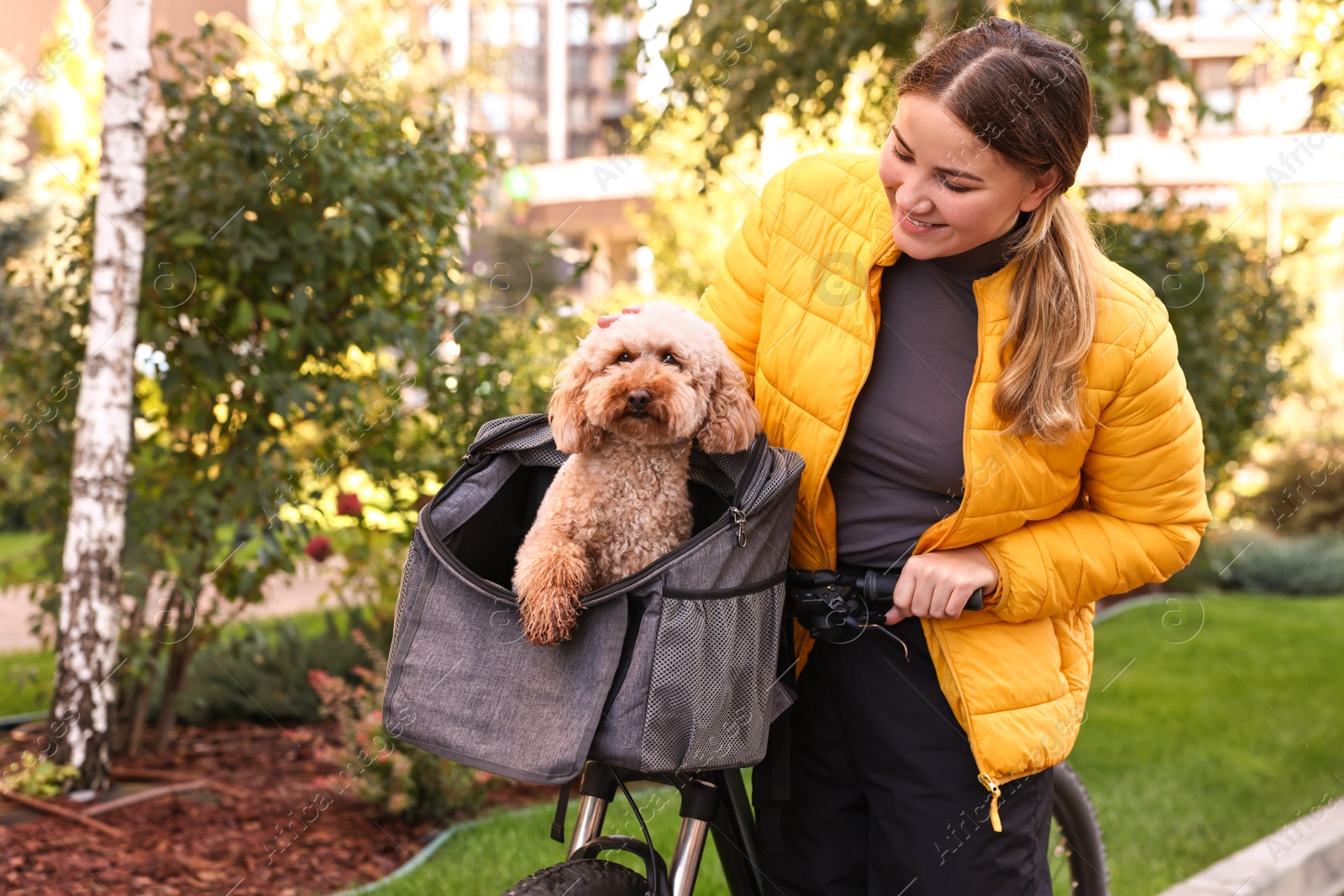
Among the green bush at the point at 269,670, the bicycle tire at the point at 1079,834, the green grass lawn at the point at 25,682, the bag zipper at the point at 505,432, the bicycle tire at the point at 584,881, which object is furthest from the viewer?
the green bush at the point at 269,670

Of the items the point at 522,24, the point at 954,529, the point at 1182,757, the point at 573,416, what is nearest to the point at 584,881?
the point at 573,416

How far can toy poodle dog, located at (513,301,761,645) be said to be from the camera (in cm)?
179

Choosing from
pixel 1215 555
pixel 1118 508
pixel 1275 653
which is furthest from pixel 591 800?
pixel 1215 555

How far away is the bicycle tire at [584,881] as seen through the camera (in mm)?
1685

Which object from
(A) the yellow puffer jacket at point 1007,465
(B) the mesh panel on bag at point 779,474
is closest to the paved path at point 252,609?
(A) the yellow puffer jacket at point 1007,465

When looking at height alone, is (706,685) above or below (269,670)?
above

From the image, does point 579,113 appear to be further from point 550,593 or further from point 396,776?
point 550,593

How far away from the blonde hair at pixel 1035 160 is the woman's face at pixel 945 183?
0.02 meters

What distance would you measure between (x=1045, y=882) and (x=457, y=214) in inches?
131

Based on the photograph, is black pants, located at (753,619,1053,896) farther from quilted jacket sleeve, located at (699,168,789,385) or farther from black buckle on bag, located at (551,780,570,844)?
quilted jacket sleeve, located at (699,168,789,385)

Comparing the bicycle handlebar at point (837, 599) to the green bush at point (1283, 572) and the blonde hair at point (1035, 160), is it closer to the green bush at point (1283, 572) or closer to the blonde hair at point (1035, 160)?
the blonde hair at point (1035, 160)

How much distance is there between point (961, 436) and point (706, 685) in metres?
0.70

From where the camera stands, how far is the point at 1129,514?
198cm

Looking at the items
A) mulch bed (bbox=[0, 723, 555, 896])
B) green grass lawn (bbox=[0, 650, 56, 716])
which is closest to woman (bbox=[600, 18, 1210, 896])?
mulch bed (bbox=[0, 723, 555, 896])
